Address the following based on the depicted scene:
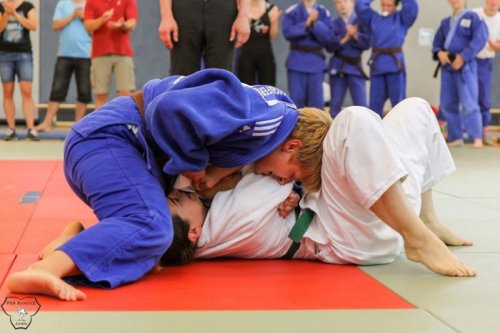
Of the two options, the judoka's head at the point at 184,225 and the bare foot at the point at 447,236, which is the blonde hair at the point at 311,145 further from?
the bare foot at the point at 447,236

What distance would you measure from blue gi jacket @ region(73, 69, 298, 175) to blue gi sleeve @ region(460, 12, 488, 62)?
19.2ft

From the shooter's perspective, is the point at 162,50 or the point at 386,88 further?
the point at 162,50

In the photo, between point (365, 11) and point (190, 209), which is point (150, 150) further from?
point (365, 11)

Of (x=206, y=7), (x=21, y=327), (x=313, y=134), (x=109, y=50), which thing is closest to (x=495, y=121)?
(x=109, y=50)

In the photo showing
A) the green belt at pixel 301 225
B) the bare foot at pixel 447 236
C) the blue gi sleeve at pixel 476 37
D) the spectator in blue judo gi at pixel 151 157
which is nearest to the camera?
the spectator in blue judo gi at pixel 151 157

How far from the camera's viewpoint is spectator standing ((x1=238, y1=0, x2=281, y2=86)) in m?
8.22

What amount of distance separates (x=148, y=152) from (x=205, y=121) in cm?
31

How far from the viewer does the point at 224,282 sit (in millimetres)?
2318

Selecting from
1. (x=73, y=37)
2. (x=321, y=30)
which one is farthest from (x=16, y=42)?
(x=321, y=30)

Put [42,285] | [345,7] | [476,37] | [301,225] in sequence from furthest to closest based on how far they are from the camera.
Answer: [345,7] → [476,37] → [301,225] → [42,285]

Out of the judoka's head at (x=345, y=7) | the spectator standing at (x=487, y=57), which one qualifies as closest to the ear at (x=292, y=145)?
the spectator standing at (x=487, y=57)

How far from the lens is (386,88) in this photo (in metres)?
8.27

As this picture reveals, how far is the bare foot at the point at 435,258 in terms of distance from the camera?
2410 millimetres

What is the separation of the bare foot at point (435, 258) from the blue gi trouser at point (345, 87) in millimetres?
6384
